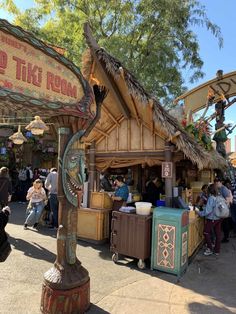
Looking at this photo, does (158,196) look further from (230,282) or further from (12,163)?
(12,163)

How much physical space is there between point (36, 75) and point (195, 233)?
5.49 meters

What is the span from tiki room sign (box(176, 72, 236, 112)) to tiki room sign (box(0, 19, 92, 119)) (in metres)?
7.81

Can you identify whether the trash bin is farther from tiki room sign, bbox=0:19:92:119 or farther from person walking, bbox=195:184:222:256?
tiki room sign, bbox=0:19:92:119

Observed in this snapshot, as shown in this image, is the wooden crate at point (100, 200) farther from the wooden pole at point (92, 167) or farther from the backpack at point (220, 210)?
the backpack at point (220, 210)

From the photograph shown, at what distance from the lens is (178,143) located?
645 cm

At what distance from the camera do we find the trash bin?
541cm

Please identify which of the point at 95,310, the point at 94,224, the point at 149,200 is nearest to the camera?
the point at 95,310

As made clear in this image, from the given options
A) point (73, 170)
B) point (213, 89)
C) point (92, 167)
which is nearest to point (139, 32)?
point (213, 89)

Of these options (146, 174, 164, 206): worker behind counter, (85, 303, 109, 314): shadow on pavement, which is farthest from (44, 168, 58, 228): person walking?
(85, 303, 109, 314): shadow on pavement

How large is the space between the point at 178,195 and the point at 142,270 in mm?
2099

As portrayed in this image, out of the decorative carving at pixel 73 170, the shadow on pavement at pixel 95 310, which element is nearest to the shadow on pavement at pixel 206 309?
the shadow on pavement at pixel 95 310

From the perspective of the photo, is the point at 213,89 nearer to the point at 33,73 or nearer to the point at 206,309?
the point at 206,309

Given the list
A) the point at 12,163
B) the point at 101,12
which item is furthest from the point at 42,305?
the point at 101,12

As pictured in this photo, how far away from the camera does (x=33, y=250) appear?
6.55 metres
